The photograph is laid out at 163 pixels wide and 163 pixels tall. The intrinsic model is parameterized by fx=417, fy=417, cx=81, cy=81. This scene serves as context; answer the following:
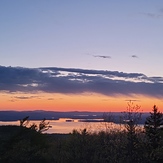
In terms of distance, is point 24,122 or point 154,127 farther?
point 154,127

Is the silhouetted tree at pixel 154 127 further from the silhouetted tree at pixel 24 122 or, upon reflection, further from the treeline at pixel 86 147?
the silhouetted tree at pixel 24 122

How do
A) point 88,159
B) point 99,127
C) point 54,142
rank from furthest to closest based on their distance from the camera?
point 99,127, point 54,142, point 88,159

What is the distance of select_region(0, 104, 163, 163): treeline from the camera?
63.9 feet

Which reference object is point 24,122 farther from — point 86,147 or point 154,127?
point 154,127

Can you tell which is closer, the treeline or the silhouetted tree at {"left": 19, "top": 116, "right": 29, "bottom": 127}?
the treeline

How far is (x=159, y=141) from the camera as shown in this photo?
2352 cm

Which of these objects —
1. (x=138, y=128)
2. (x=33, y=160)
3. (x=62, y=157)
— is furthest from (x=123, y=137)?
(x=33, y=160)

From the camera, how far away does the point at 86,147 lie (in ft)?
69.2

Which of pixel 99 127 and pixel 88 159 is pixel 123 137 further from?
pixel 99 127

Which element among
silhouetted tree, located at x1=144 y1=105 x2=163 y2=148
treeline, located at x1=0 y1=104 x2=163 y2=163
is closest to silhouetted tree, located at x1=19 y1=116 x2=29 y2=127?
treeline, located at x1=0 y1=104 x2=163 y2=163

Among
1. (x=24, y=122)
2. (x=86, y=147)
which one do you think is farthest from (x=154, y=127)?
(x=24, y=122)

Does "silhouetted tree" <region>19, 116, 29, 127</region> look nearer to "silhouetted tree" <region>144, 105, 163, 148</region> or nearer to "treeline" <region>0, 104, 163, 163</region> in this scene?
"treeline" <region>0, 104, 163, 163</region>

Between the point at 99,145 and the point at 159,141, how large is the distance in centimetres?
387

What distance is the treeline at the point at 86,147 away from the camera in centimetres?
1947
